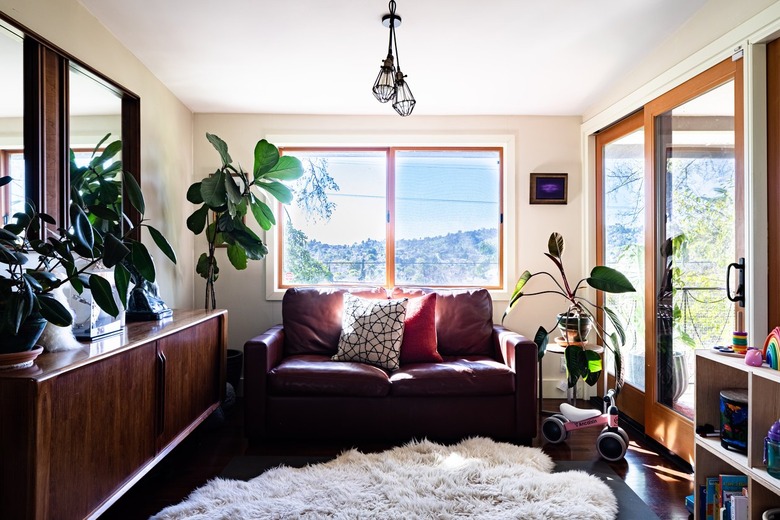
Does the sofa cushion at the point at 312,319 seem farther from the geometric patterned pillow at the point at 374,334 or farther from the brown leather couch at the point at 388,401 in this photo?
the brown leather couch at the point at 388,401

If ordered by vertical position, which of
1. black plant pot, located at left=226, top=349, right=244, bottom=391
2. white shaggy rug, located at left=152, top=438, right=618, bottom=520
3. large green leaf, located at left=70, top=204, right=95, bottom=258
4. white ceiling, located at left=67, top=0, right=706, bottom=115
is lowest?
white shaggy rug, located at left=152, top=438, right=618, bottom=520

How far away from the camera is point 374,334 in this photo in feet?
10.1

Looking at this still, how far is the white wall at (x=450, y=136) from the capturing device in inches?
149

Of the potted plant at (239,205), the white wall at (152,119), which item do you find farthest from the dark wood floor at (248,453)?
the white wall at (152,119)

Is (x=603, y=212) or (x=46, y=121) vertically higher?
(x=46, y=121)

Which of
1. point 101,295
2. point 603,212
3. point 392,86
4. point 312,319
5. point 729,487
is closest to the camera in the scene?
point 101,295

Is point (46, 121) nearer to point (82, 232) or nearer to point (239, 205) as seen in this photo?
point (82, 232)

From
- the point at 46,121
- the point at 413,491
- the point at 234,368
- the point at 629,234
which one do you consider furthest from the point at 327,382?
the point at 629,234

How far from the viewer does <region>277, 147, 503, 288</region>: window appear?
3891 mm

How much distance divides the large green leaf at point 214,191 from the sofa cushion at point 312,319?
94 centimetres

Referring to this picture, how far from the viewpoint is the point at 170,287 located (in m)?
3.30

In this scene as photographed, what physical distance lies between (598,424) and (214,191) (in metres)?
2.87

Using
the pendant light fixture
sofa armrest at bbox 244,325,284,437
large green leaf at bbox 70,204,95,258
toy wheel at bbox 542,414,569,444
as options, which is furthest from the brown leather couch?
the pendant light fixture

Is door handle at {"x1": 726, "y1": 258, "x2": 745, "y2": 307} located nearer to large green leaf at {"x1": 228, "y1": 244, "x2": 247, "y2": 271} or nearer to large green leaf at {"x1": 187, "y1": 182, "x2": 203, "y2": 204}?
large green leaf at {"x1": 228, "y1": 244, "x2": 247, "y2": 271}
